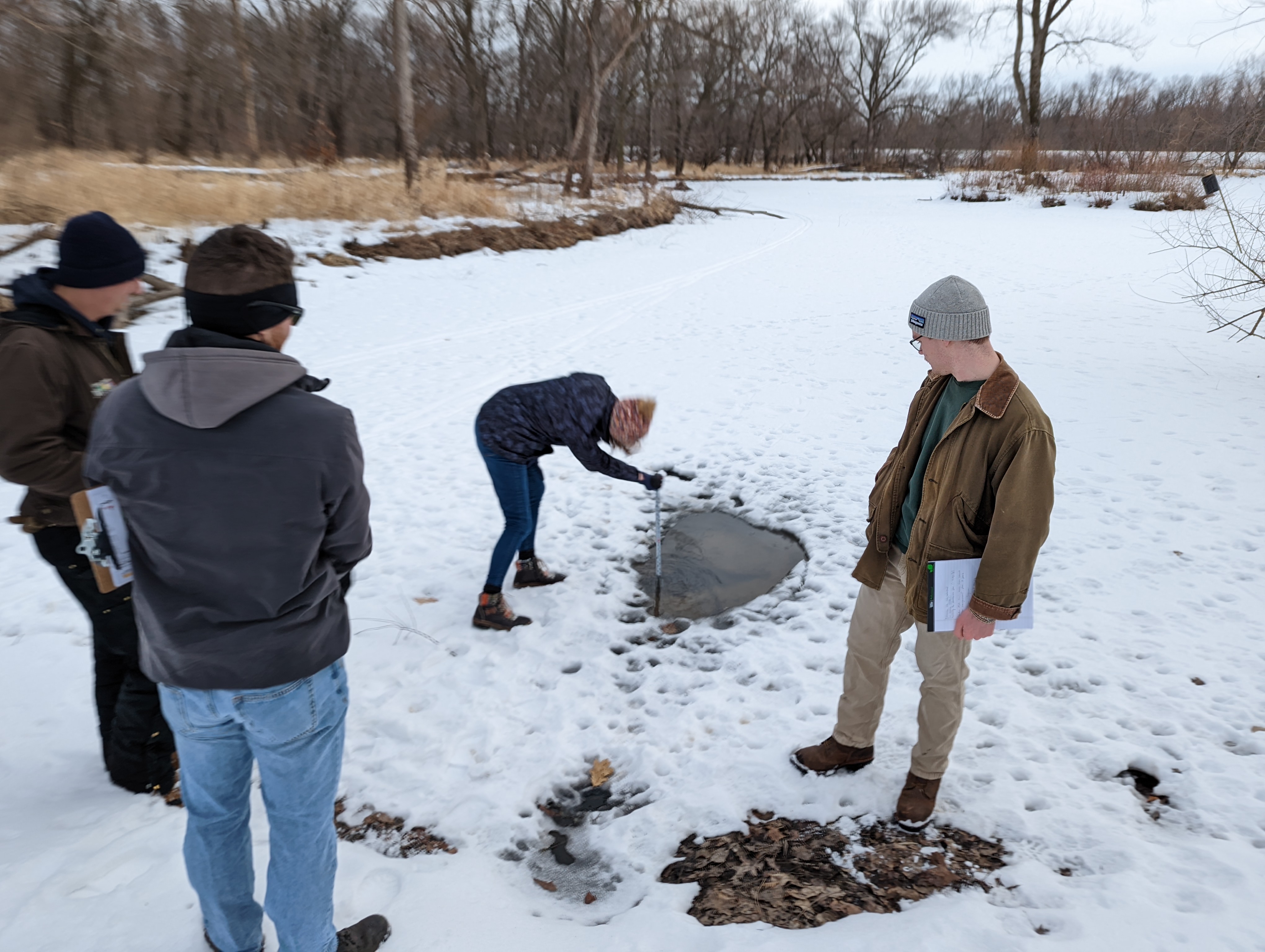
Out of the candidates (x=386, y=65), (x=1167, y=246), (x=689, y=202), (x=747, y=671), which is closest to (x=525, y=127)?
(x=386, y=65)

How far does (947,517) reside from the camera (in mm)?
2660

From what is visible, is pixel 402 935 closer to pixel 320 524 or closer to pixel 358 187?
pixel 320 524

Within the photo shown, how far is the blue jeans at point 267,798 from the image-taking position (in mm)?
1887

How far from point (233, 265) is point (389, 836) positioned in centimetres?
243

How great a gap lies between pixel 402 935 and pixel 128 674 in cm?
147

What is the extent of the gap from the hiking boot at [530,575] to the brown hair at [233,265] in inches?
131

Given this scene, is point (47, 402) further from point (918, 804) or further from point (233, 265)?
point (918, 804)

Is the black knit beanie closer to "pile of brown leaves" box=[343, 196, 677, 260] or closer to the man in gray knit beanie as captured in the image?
the man in gray knit beanie

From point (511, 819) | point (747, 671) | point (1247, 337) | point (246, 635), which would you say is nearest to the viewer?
point (246, 635)

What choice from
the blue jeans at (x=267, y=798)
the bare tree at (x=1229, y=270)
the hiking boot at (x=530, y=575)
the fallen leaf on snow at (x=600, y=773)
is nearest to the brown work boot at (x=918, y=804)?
the fallen leaf on snow at (x=600, y=773)

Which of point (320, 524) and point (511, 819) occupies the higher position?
point (320, 524)

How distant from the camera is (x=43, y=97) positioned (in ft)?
62.5

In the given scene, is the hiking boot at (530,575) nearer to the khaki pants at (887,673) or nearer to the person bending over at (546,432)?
the person bending over at (546,432)

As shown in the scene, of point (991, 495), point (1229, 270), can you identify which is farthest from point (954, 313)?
point (1229, 270)
